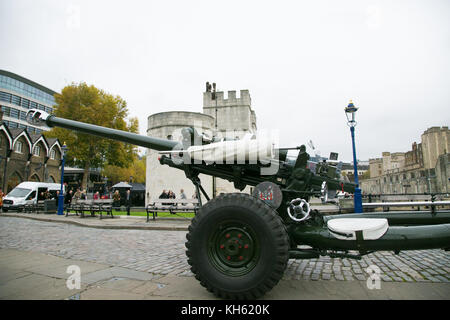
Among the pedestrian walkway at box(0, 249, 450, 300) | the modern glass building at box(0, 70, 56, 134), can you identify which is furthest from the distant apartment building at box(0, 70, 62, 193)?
the pedestrian walkway at box(0, 249, 450, 300)

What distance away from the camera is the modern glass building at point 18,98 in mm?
53531

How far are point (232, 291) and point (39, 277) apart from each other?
9.07ft

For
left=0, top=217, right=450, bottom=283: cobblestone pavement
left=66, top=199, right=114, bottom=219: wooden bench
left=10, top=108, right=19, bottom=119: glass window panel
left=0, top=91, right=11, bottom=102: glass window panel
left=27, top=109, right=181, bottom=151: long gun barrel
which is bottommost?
left=0, top=217, right=450, bottom=283: cobblestone pavement

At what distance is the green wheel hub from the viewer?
2486 mm

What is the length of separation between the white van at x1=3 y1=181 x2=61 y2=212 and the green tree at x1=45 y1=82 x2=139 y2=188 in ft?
23.8

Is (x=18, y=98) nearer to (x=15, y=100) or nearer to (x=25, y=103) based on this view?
(x=15, y=100)

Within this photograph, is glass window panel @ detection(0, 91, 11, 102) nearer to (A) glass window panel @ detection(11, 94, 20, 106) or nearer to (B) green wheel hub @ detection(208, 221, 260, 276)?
(A) glass window panel @ detection(11, 94, 20, 106)

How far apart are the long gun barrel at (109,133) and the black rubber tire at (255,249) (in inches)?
66.0

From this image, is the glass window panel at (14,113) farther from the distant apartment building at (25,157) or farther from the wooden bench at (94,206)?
the wooden bench at (94,206)

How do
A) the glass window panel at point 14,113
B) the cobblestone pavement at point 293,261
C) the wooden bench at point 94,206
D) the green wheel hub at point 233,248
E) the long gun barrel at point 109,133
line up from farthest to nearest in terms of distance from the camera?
1. the glass window panel at point 14,113
2. the wooden bench at point 94,206
3. the long gun barrel at point 109,133
4. the cobblestone pavement at point 293,261
5. the green wheel hub at point 233,248

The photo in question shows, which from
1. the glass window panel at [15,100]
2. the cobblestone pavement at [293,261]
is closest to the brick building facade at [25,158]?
the cobblestone pavement at [293,261]

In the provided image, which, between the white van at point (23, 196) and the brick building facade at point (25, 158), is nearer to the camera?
the white van at point (23, 196)
